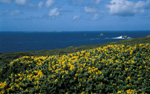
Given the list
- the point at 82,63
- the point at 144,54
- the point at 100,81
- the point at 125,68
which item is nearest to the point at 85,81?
the point at 100,81

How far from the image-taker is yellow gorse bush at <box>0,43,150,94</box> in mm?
6938

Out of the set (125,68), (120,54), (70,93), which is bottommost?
(70,93)

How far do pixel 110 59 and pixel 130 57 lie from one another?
1.36 m

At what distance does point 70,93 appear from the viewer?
698 centimetres

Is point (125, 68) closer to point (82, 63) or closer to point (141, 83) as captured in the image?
point (141, 83)

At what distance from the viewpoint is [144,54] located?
9.33m

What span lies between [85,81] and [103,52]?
3.40 meters

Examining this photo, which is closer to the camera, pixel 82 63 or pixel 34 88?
pixel 34 88

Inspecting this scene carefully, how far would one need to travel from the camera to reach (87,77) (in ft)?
24.2

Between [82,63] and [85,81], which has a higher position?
[82,63]

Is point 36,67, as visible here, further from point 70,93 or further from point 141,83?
point 141,83

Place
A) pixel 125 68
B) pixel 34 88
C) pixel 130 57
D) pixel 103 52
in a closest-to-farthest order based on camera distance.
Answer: pixel 34 88
pixel 125 68
pixel 130 57
pixel 103 52

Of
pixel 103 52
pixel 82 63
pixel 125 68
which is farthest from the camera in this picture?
pixel 103 52

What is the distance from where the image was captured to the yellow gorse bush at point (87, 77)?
694cm
